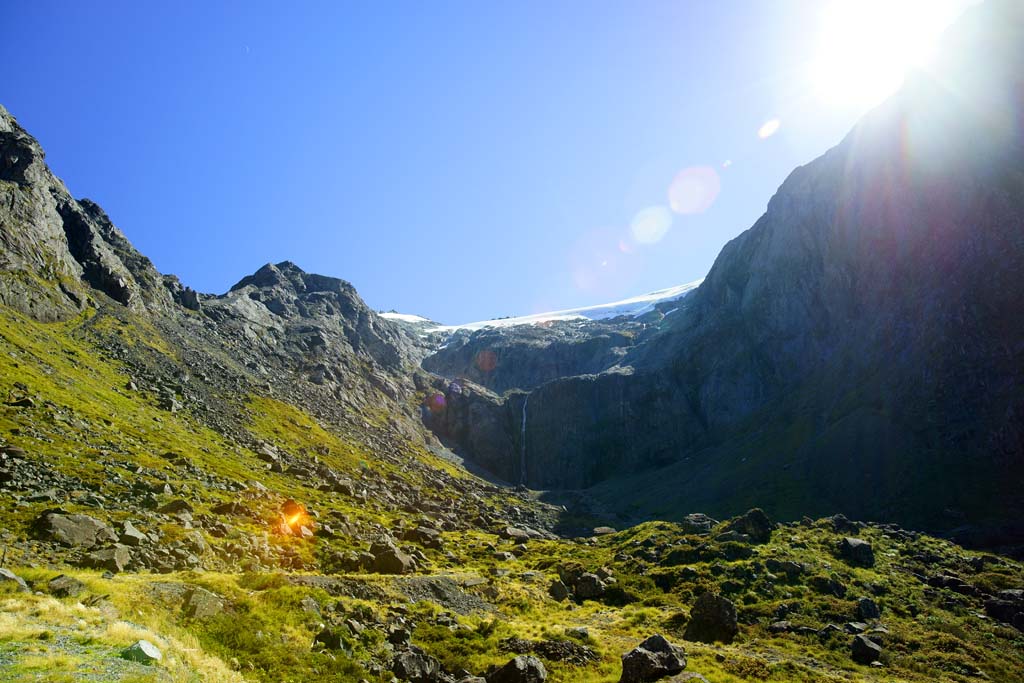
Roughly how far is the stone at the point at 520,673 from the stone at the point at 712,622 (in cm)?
1654

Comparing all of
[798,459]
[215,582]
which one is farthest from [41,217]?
[798,459]

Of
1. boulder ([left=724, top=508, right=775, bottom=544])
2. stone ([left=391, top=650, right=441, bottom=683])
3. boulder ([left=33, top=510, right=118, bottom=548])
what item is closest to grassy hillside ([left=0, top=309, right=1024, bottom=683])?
boulder ([left=33, top=510, right=118, bottom=548])

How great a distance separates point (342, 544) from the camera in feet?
168

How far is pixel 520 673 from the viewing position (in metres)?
28.2

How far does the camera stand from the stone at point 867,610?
4072cm

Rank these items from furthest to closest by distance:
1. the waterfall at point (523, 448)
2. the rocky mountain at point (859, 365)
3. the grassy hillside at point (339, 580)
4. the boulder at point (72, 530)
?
the waterfall at point (523, 448)
the rocky mountain at point (859, 365)
the boulder at point (72, 530)
the grassy hillside at point (339, 580)

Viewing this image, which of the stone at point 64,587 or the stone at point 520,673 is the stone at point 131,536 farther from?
the stone at point 520,673

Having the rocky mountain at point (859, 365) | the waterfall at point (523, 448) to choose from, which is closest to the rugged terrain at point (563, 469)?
the rocky mountain at point (859, 365)

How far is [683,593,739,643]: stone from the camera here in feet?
129

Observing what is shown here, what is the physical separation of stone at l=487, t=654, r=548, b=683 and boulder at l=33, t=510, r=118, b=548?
24.7m

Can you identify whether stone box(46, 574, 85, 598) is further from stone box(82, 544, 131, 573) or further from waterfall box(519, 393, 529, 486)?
waterfall box(519, 393, 529, 486)

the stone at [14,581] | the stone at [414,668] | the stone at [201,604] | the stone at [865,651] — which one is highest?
the stone at [14,581]

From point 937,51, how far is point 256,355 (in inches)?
7669

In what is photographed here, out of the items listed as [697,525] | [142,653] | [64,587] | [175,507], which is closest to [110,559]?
[64,587]
